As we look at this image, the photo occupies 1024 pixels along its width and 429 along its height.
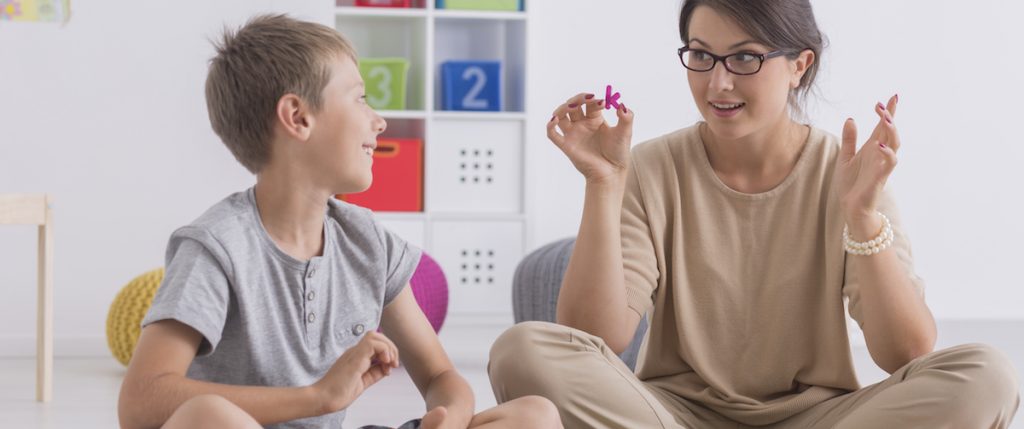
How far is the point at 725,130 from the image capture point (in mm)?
1877

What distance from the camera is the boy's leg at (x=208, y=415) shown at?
1.31 meters

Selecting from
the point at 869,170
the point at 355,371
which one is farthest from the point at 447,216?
the point at 355,371

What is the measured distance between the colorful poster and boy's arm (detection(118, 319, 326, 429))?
2.83 m

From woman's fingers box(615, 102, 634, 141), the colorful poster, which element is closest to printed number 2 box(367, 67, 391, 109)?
the colorful poster

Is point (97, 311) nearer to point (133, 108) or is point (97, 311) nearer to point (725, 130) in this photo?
point (133, 108)

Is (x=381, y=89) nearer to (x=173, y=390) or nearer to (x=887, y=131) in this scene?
(x=887, y=131)

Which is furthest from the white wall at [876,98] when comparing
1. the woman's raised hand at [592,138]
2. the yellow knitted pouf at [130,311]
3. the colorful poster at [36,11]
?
the woman's raised hand at [592,138]

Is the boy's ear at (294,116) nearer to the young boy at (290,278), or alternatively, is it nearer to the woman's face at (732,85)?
the young boy at (290,278)

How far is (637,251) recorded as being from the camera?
6.26 ft

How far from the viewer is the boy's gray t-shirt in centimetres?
144

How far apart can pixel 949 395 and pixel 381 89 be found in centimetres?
297

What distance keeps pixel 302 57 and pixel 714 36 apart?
639 mm

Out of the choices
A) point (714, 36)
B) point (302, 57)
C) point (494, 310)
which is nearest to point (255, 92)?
point (302, 57)

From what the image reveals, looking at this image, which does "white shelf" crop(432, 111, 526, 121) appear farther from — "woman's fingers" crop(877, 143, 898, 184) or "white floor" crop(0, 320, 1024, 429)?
"woman's fingers" crop(877, 143, 898, 184)
